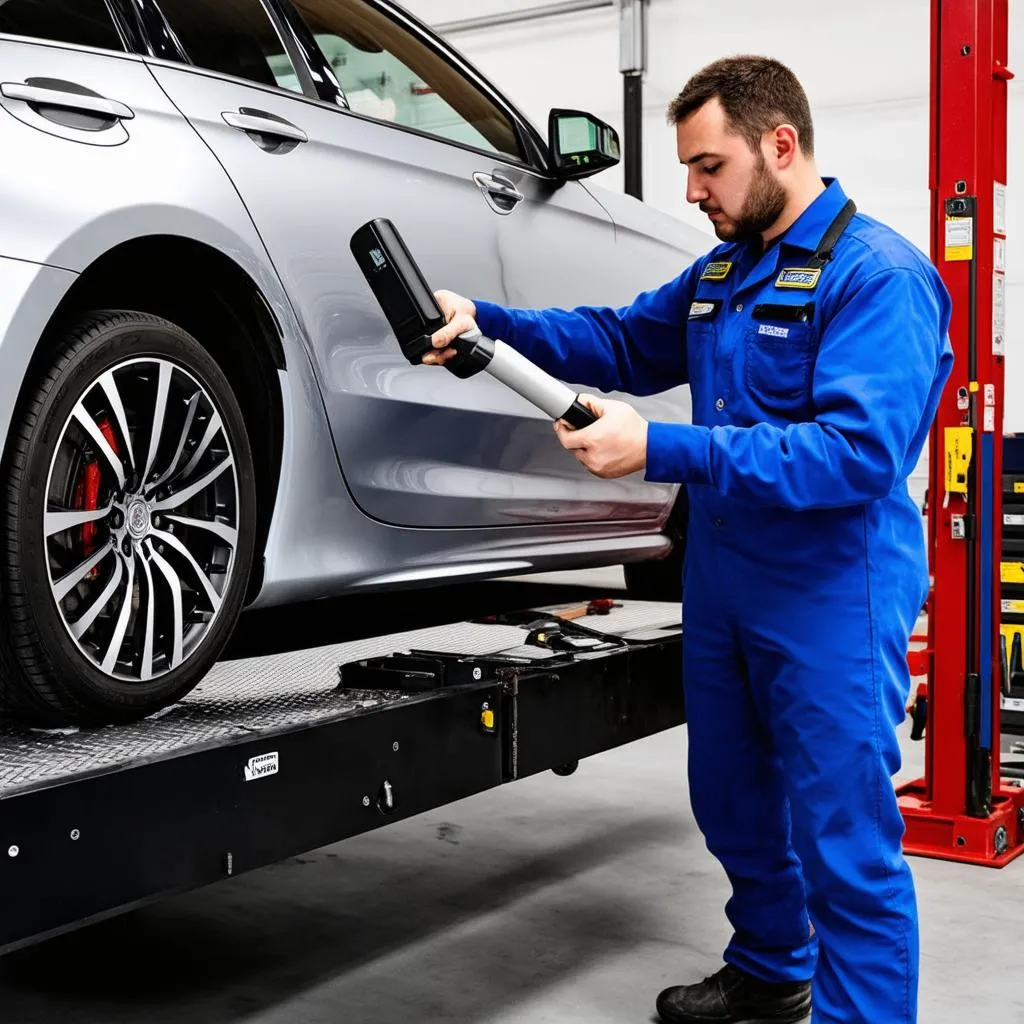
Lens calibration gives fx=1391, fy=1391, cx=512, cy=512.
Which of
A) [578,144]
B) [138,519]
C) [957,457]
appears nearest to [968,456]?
[957,457]

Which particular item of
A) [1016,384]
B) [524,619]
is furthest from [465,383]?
[1016,384]

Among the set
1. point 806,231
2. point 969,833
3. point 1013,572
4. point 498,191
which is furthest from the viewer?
point 1013,572

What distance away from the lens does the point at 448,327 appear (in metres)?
2.07

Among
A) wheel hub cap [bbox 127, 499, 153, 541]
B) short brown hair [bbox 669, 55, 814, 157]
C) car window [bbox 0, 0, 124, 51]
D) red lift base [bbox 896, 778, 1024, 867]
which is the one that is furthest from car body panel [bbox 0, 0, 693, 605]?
red lift base [bbox 896, 778, 1024, 867]

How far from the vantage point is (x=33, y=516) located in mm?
1870

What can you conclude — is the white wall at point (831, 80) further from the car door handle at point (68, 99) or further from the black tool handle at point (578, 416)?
the black tool handle at point (578, 416)

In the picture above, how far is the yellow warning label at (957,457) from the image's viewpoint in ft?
12.6

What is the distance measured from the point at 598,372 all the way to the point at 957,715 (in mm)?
1891

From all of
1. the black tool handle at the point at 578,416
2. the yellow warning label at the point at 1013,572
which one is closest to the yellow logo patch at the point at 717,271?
the black tool handle at the point at 578,416

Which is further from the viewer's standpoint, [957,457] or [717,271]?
[957,457]

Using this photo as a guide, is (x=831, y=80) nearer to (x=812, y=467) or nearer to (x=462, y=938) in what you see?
(x=462, y=938)

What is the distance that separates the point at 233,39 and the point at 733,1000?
6.64 ft

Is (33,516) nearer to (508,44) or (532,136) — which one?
(532,136)

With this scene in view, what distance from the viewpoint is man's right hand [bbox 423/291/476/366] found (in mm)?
2059
